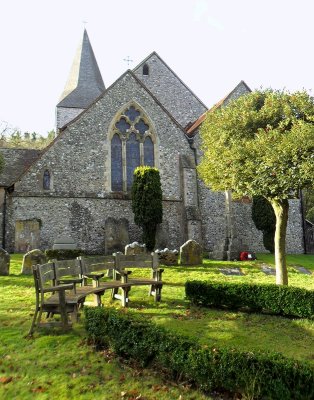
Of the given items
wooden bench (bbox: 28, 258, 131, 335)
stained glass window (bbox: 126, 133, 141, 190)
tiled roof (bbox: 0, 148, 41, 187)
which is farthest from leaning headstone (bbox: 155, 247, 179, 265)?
tiled roof (bbox: 0, 148, 41, 187)

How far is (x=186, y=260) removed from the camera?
15.6 m

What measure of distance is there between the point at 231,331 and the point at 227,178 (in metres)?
5.74

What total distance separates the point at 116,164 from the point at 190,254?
828 centimetres

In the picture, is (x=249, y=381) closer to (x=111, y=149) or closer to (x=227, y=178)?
(x=227, y=178)

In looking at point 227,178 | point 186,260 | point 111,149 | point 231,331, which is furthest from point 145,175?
point 231,331

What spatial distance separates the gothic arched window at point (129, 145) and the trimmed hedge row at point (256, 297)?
12849mm

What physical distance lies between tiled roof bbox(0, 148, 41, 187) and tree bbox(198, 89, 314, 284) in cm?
1277

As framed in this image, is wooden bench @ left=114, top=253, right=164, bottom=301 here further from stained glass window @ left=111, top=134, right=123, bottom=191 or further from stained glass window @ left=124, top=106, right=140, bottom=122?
stained glass window @ left=124, top=106, right=140, bottom=122

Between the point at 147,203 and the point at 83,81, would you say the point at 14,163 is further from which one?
the point at 83,81

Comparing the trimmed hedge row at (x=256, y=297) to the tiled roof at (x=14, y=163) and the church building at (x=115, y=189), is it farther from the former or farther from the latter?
the tiled roof at (x=14, y=163)

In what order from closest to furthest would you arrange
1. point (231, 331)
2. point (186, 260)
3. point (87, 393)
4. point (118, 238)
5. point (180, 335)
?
point (87, 393) → point (180, 335) → point (231, 331) → point (186, 260) → point (118, 238)

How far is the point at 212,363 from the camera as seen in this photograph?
447 centimetres

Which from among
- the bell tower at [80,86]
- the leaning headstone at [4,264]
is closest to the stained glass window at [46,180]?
the leaning headstone at [4,264]

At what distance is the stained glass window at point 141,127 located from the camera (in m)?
22.4
